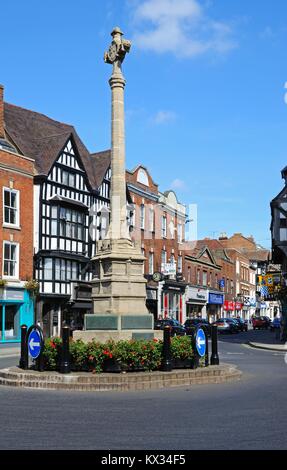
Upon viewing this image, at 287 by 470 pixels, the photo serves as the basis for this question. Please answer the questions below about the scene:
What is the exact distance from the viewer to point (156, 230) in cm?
5325

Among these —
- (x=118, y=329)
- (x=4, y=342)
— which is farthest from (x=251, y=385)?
(x=4, y=342)

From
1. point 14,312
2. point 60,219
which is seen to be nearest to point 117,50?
point 14,312

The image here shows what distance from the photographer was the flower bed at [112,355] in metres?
14.5

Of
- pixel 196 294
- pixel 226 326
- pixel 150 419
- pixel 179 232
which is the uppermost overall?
pixel 179 232

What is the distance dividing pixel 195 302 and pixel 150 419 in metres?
52.7

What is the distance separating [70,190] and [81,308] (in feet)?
25.7

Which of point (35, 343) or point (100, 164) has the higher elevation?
point (100, 164)

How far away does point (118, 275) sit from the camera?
16.9 meters

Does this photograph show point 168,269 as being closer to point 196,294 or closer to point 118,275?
point 196,294

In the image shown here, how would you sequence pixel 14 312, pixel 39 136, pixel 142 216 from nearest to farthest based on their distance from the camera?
1. pixel 14 312
2. pixel 39 136
3. pixel 142 216

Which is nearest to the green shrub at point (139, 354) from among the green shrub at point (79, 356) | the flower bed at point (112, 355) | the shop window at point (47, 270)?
the flower bed at point (112, 355)

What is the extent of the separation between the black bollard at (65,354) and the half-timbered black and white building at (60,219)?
77.6 ft

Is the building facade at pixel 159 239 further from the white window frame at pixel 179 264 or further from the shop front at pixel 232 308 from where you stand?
the shop front at pixel 232 308

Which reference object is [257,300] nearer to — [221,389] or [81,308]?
[81,308]
